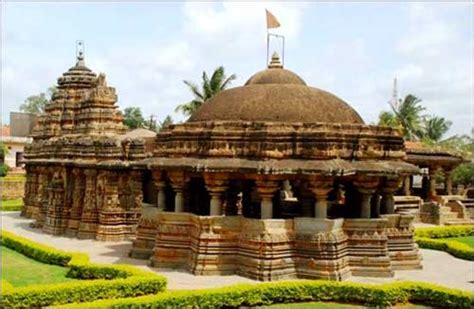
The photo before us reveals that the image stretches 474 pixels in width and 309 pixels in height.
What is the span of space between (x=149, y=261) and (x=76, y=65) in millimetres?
11865

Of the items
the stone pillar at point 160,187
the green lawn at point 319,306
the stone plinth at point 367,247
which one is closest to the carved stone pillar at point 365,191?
the stone plinth at point 367,247

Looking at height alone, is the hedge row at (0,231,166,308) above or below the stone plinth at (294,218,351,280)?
below

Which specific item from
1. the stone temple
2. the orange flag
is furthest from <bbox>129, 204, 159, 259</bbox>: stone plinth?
the orange flag

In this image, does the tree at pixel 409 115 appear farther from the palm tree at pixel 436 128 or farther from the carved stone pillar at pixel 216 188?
the carved stone pillar at pixel 216 188

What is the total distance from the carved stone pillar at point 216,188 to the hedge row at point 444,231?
339 inches

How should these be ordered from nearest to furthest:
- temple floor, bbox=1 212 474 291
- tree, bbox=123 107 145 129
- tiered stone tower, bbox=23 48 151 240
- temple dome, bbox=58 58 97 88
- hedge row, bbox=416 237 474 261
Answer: temple floor, bbox=1 212 474 291, hedge row, bbox=416 237 474 261, tiered stone tower, bbox=23 48 151 240, temple dome, bbox=58 58 97 88, tree, bbox=123 107 145 129

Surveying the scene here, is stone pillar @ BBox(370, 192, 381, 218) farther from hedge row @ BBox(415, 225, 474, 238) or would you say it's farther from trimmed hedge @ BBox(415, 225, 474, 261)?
hedge row @ BBox(415, 225, 474, 238)

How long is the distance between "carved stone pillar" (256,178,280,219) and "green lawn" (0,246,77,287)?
4.01 meters

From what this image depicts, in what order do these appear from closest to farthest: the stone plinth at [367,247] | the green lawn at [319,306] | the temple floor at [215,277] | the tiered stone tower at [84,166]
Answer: the green lawn at [319,306]
the temple floor at [215,277]
the stone plinth at [367,247]
the tiered stone tower at [84,166]

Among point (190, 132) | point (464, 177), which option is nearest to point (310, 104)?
point (190, 132)

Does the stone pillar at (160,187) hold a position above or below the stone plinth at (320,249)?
above

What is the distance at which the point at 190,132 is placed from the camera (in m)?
11.4

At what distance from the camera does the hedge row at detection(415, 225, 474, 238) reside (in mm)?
17812

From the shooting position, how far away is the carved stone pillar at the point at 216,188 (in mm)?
10969
